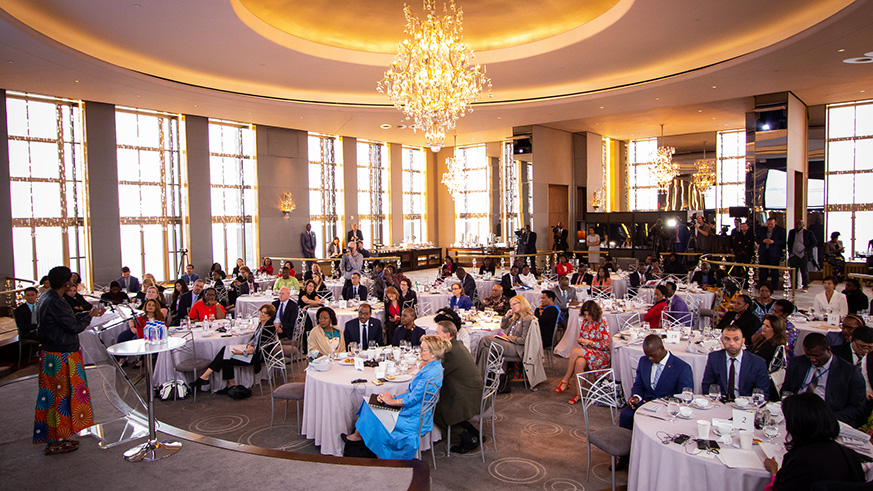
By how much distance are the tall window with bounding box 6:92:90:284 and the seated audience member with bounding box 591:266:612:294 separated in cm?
1292

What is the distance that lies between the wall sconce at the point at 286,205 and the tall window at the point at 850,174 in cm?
1802

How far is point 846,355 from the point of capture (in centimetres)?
500

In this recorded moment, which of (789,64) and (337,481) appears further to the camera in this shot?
(789,64)

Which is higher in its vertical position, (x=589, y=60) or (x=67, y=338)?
(x=589, y=60)

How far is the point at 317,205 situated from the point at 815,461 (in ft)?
61.2

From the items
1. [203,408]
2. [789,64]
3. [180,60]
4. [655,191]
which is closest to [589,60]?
[789,64]

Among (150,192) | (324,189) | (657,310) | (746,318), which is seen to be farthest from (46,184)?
(746,318)

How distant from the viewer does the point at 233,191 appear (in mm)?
17109

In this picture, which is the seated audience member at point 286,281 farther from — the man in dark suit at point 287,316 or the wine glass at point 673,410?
the wine glass at point 673,410

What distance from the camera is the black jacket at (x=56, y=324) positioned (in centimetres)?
454

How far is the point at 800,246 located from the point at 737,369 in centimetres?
1103

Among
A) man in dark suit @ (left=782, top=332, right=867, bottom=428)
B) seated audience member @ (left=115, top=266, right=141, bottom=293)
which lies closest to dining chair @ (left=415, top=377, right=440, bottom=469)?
man in dark suit @ (left=782, top=332, right=867, bottom=428)

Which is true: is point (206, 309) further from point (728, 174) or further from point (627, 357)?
point (728, 174)

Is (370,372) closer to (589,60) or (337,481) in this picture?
(337,481)
